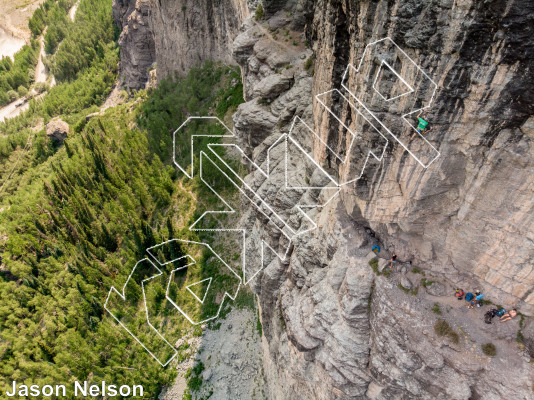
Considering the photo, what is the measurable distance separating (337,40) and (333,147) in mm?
5448

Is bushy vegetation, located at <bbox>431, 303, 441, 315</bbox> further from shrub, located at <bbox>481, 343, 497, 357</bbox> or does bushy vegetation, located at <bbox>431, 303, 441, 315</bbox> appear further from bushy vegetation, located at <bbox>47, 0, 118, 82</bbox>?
bushy vegetation, located at <bbox>47, 0, 118, 82</bbox>

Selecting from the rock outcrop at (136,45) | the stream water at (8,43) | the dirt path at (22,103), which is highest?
the rock outcrop at (136,45)

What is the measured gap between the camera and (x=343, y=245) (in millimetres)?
17469

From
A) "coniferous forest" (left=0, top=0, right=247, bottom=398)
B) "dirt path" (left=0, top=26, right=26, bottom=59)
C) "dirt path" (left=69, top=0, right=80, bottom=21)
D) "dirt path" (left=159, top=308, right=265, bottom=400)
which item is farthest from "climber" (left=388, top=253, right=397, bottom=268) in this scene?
"dirt path" (left=0, top=26, right=26, bottom=59)

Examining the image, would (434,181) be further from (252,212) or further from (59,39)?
(59,39)

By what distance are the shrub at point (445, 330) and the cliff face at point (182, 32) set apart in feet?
128

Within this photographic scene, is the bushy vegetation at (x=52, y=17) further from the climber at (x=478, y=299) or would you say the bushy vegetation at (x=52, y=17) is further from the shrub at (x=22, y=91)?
the climber at (x=478, y=299)

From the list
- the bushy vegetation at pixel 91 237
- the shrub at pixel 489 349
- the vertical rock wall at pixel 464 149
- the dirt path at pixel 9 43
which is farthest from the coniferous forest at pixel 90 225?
the dirt path at pixel 9 43

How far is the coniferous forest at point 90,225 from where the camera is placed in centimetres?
3353

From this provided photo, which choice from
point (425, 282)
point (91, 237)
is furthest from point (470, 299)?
point (91, 237)

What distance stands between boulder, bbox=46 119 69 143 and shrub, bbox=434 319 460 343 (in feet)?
265

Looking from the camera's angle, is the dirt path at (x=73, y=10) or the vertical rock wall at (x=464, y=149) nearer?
the vertical rock wall at (x=464, y=149)

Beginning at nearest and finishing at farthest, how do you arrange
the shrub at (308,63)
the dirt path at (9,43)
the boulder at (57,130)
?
1. the shrub at (308,63)
2. the boulder at (57,130)
3. the dirt path at (9,43)

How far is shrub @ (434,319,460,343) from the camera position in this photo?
45.9 ft
